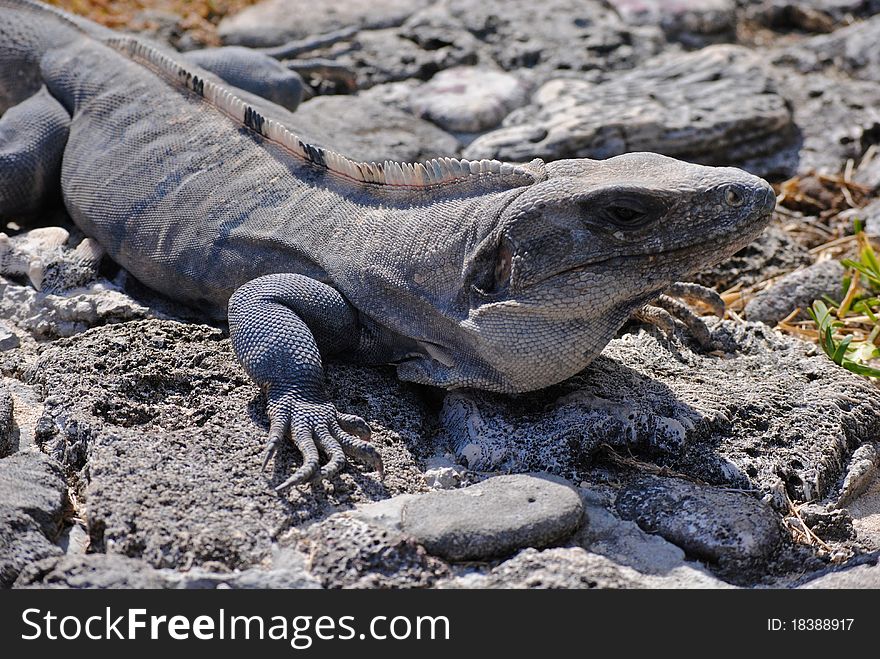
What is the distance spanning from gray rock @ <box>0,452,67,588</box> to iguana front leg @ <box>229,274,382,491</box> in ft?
2.24

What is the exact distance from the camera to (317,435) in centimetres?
359

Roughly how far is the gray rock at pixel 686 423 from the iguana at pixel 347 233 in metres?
0.17

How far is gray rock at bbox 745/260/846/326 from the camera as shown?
197 inches

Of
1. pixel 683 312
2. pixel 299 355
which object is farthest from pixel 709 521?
pixel 299 355

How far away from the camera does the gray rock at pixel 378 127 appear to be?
5.95 meters

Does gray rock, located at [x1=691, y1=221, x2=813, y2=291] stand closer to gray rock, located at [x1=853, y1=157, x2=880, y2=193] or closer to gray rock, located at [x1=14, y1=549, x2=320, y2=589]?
gray rock, located at [x1=853, y1=157, x2=880, y2=193]

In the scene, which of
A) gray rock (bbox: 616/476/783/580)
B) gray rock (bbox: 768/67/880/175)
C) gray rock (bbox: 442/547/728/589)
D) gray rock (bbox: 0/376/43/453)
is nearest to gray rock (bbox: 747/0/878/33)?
gray rock (bbox: 768/67/880/175)

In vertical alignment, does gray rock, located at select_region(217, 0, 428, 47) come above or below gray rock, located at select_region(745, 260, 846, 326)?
above

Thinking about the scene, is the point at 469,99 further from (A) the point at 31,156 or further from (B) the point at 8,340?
(B) the point at 8,340

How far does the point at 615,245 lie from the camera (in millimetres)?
3477

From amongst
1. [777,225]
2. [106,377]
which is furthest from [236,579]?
[777,225]

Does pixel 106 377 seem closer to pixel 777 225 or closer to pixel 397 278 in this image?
pixel 397 278

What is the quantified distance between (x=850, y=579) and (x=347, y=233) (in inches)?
85.9

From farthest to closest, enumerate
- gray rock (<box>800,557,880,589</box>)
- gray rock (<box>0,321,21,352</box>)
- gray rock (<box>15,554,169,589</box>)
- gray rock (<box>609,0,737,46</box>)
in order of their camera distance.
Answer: gray rock (<box>609,0,737,46</box>) < gray rock (<box>0,321,21,352</box>) < gray rock (<box>800,557,880,589</box>) < gray rock (<box>15,554,169,589</box>)
